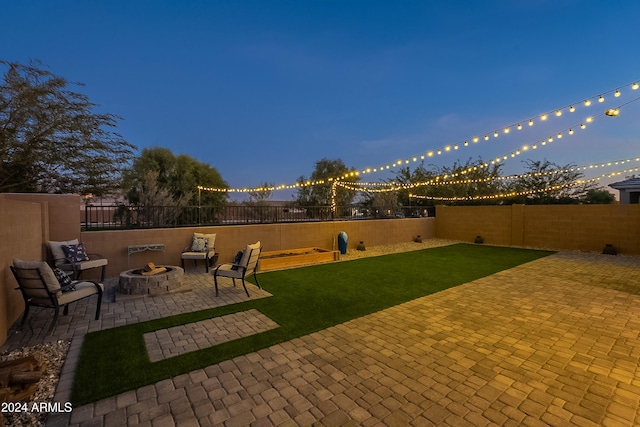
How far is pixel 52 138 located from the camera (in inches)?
387

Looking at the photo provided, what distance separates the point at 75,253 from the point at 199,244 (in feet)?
8.25

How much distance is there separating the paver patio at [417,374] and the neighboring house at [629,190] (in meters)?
17.3

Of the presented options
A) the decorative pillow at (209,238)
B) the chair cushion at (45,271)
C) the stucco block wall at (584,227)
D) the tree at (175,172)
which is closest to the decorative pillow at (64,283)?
the chair cushion at (45,271)

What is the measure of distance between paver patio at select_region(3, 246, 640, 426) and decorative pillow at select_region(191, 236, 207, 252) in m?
2.74

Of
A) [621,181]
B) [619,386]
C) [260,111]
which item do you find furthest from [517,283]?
[260,111]

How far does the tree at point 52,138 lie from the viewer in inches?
356

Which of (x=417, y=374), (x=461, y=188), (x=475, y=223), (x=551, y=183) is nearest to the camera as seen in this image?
(x=417, y=374)

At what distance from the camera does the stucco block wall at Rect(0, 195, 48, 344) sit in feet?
12.2

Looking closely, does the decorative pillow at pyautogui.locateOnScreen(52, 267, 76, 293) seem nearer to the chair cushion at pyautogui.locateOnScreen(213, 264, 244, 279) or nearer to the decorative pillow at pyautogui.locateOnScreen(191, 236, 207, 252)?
the chair cushion at pyautogui.locateOnScreen(213, 264, 244, 279)

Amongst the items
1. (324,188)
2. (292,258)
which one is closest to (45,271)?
Result: (292,258)

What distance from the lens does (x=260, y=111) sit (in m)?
39.1

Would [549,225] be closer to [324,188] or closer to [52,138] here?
[324,188]

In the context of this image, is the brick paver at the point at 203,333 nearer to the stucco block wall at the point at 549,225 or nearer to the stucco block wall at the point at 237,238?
the stucco block wall at the point at 237,238

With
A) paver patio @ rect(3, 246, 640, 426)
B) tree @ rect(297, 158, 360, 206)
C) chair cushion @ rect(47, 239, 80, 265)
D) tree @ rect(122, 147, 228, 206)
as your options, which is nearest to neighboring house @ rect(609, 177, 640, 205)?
tree @ rect(297, 158, 360, 206)
